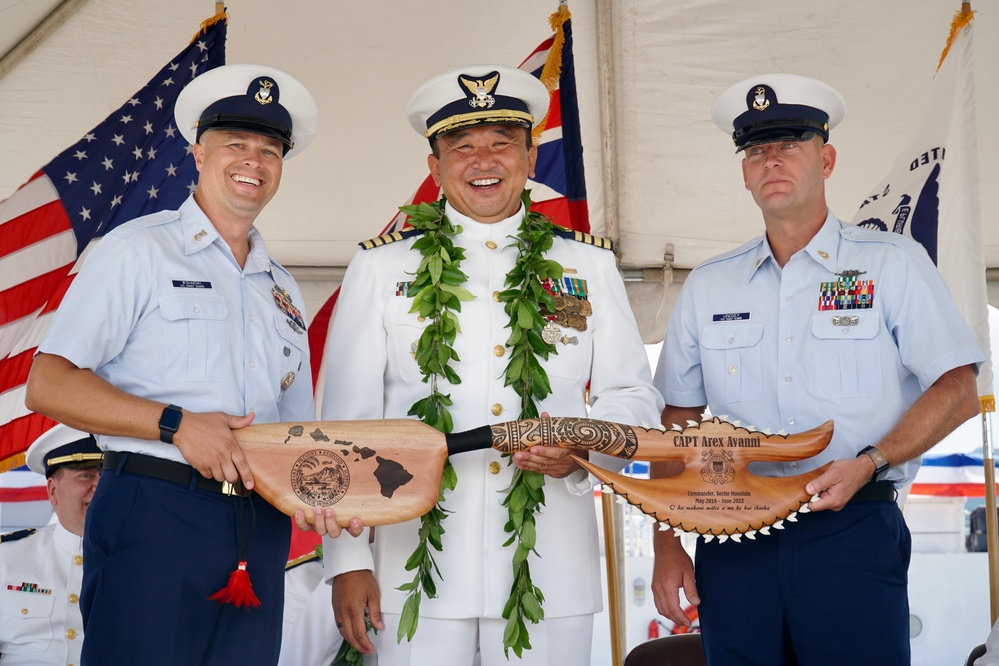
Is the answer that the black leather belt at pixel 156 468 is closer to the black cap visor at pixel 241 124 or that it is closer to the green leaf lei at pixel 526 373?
the green leaf lei at pixel 526 373

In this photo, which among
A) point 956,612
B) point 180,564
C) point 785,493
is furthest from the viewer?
point 956,612

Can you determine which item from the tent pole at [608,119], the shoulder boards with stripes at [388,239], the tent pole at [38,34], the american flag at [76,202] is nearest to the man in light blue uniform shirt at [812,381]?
the shoulder boards with stripes at [388,239]

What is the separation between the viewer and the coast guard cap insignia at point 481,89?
9.15 feet

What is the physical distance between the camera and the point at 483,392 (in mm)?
2648

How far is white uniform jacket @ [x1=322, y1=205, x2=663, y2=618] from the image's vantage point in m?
2.54

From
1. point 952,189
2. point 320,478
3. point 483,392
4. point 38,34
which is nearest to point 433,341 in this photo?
point 483,392

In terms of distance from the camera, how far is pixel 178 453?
2.26 metres

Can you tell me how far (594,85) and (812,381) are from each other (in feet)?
10.3

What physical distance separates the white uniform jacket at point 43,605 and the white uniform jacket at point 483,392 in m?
1.90

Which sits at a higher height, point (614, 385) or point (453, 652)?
point (614, 385)

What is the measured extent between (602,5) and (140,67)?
2.50 metres

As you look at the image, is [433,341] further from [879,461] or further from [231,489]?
[879,461]

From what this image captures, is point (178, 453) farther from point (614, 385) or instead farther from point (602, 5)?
point (602, 5)

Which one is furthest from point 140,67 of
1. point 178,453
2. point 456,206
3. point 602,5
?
point 178,453
